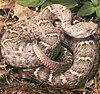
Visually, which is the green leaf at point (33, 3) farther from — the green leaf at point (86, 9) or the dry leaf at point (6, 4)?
the green leaf at point (86, 9)

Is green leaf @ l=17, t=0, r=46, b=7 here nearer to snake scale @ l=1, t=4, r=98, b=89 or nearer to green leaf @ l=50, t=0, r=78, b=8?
snake scale @ l=1, t=4, r=98, b=89

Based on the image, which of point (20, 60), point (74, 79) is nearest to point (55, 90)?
point (74, 79)

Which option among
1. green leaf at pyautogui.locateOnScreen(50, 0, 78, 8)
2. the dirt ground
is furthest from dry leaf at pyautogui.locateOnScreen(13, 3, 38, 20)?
the dirt ground

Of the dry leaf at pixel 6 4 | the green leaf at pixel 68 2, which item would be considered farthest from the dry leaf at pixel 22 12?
the green leaf at pixel 68 2

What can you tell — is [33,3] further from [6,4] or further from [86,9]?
[86,9]

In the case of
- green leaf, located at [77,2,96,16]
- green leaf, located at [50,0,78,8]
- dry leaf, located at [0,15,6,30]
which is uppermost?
green leaf, located at [50,0,78,8]

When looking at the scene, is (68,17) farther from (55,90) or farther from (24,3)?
(55,90)
